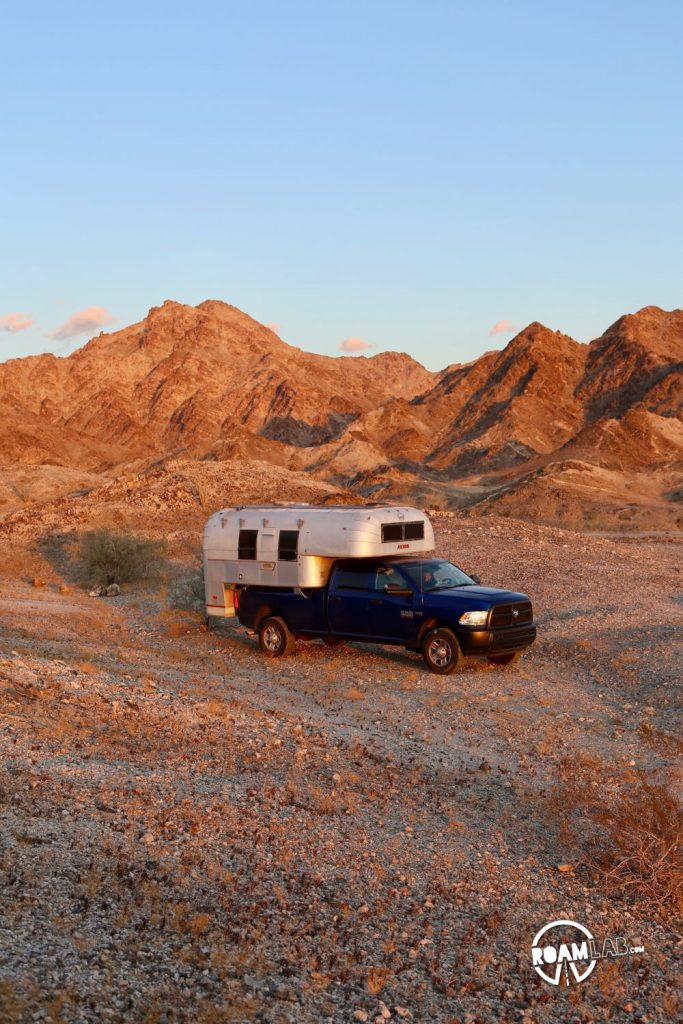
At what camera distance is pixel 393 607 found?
551 inches

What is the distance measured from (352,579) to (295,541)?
123 centimetres

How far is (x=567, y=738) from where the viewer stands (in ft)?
34.1

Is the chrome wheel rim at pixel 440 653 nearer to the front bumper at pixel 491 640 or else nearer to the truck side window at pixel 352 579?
the front bumper at pixel 491 640

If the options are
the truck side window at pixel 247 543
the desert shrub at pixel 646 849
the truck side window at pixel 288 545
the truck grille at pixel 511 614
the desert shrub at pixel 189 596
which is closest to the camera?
the desert shrub at pixel 646 849

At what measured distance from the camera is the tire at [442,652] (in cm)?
1338

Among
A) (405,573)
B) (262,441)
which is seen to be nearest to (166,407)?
(262,441)

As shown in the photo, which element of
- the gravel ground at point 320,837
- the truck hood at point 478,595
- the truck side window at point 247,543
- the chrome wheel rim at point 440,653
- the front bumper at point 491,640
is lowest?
the gravel ground at point 320,837

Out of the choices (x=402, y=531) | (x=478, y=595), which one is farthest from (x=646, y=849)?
(x=402, y=531)

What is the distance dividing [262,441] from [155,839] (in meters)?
101

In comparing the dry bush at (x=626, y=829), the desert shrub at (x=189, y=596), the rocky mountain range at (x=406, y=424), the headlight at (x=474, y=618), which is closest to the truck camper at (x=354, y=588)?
the headlight at (x=474, y=618)

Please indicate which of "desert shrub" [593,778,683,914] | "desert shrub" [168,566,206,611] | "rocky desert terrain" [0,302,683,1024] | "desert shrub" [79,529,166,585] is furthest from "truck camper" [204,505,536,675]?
"desert shrub" [79,529,166,585]

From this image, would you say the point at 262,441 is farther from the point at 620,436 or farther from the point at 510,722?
the point at 510,722

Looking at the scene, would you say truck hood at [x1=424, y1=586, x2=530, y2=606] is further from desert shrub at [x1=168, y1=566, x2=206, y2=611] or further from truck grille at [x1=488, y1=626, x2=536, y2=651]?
desert shrub at [x1=168, y1=566, x2=206, y2=611]

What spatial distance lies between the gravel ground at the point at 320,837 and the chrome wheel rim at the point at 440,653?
341 millimetres
